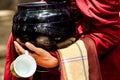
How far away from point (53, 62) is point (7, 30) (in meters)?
6.28

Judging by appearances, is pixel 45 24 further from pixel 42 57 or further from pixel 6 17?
pixel 6 17

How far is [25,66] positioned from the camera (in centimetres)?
213

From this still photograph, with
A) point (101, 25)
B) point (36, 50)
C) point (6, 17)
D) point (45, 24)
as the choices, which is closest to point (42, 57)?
point (36, 50)

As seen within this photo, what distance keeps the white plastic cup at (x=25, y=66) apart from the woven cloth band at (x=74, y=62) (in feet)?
0.41

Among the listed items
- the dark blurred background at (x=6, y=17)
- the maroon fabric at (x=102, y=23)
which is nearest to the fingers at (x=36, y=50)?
the maroon fabric at (x=102, y=23)

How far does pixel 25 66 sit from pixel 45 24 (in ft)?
0.66

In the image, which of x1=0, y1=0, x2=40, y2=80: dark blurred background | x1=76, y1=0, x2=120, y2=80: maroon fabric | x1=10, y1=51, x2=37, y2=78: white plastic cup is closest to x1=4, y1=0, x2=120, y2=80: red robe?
x1=76, y1=0, x2=120, y2=80: maroon fabric

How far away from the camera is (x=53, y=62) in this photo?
84.7 inches

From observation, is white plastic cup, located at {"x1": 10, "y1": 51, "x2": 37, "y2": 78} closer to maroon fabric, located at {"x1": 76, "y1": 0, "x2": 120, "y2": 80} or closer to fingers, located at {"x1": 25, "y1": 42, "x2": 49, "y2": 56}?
fingers, located at {"x1": 25, "y1": 42, "x2": 49, "y2": 56}

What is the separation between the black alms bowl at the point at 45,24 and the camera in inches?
83.9

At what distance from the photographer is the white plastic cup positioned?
2.11m

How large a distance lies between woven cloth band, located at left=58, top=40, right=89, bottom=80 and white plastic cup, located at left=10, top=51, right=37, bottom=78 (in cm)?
13

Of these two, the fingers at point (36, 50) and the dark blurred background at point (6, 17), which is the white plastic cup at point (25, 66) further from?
the dark blurred background at point (6, 17)

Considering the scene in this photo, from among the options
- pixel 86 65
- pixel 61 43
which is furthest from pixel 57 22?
pixel 86 65
